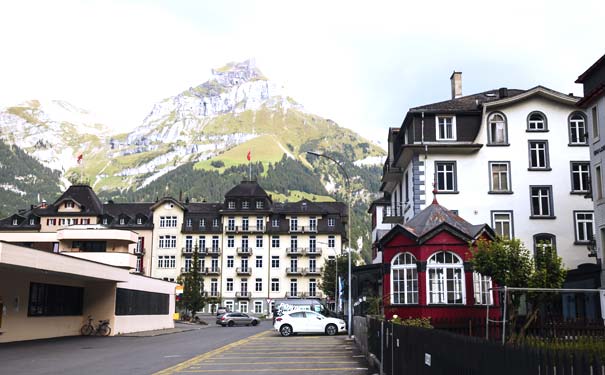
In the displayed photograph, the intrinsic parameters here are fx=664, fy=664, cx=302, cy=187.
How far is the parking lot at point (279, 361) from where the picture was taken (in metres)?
18.7

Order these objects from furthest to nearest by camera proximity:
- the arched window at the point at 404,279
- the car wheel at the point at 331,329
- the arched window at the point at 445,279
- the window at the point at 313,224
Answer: the window at the point at 313,224
the car wheel at the point at 331,329
the arched window at the point at 404,279
the arched window at the point at 445,279

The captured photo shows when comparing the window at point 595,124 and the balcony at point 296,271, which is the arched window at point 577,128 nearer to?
the window at point 595,124

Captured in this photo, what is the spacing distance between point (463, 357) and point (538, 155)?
1342 inches

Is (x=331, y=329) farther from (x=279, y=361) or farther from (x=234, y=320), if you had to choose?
(x=234, y=320)

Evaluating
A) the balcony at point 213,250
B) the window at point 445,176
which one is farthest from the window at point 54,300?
→ the balcony at point 213,250

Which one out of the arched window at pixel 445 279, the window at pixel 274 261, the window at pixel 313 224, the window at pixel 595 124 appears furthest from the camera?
the window at pixel 313 224

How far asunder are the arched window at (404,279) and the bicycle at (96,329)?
2145cm

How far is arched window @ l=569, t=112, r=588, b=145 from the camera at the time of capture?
40.8m

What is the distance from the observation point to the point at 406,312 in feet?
79.8

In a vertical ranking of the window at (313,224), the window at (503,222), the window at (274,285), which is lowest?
the window at (274,285)

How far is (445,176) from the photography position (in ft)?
133

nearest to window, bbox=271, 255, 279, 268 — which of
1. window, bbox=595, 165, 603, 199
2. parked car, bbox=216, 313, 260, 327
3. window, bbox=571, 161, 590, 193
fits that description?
parked car, bbox=216, 313, 260, 327

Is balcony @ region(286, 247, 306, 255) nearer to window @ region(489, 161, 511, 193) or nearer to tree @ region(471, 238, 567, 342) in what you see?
window @ region(489, 161, 511, 193)

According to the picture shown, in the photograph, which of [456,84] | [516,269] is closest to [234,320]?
[456,84]
